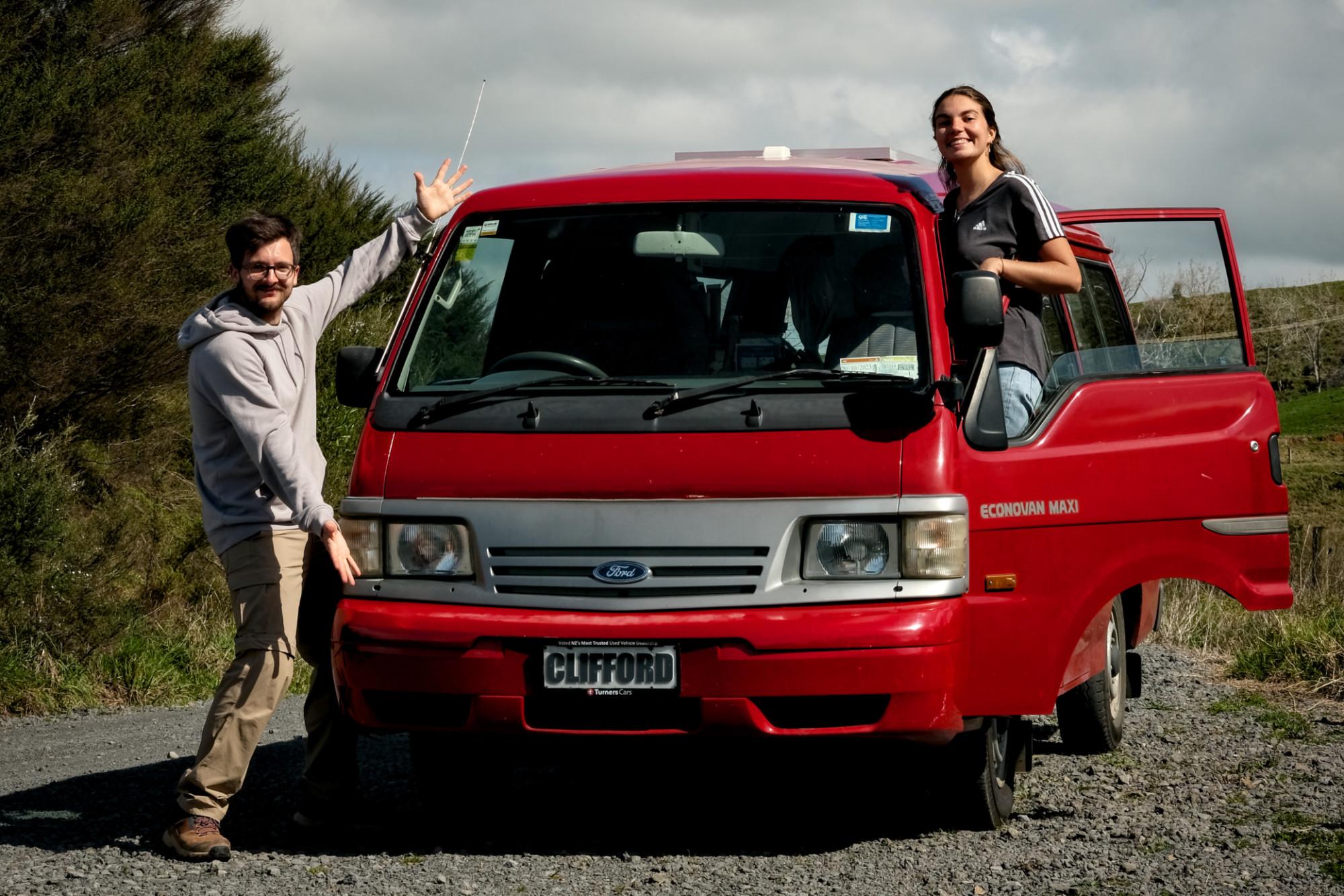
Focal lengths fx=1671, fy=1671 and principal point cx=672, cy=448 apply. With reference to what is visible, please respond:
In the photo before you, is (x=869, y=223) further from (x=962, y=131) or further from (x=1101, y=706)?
(x=1101, y=706)

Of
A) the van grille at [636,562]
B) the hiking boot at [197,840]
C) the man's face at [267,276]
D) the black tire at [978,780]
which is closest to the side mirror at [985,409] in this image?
the van grille at [636,562]

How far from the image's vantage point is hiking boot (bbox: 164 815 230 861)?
5.40m

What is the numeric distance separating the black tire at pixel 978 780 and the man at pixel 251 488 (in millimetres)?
2105

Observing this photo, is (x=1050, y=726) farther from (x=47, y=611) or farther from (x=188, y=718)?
(x=47, y=611)

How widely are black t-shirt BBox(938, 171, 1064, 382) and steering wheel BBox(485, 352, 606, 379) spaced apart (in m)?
1.30

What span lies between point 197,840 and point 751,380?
2.33 m

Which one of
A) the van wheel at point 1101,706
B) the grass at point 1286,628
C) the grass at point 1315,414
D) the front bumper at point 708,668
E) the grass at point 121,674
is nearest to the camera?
the front bumper at point 708,668

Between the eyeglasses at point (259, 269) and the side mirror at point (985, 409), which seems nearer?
the side mirror at point (985, 409)

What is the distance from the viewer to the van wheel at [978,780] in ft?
18.0

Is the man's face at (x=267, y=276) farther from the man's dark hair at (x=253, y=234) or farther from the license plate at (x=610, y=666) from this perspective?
the license plate at (x=610, y=666)

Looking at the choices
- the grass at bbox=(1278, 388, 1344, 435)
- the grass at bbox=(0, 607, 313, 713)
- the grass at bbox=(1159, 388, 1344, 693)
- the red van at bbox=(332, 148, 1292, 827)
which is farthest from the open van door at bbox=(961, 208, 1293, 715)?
the grass at bbox=(1278, 388, 1344, 435)

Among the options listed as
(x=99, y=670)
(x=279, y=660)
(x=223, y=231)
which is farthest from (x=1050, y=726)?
(x=223, y=231)

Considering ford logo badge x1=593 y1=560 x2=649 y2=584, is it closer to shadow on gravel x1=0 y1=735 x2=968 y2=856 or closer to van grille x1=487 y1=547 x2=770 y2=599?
van grille x1=487 y1=547 x2=770 y2=599

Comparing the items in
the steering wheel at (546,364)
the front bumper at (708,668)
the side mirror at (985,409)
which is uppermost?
the steering wheel at (546,364)
